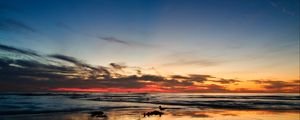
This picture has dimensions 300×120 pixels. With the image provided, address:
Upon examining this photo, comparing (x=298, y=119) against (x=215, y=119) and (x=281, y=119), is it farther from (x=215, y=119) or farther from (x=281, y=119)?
(x=215, y=119)

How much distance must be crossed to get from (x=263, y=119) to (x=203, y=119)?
5613 millimetres

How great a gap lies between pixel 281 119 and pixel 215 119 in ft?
20.2

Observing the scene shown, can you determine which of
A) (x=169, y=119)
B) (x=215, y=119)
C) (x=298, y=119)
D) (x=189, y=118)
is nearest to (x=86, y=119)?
(x=169, y=119)

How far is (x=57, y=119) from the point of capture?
2584cm

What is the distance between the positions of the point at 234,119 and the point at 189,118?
158 inches

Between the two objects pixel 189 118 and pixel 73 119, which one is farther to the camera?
pixel 189 118

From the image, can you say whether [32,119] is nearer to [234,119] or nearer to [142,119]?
[142,119]

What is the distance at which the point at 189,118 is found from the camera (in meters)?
27.5

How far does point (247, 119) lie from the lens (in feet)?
88.6

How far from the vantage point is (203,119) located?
26.7 metres

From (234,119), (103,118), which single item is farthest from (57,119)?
(234,119)

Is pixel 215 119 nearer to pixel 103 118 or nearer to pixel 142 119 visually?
pixel 142 119

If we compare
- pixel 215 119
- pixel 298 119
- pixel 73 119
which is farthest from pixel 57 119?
pixel 298 119

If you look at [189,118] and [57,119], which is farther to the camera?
[189,118]
